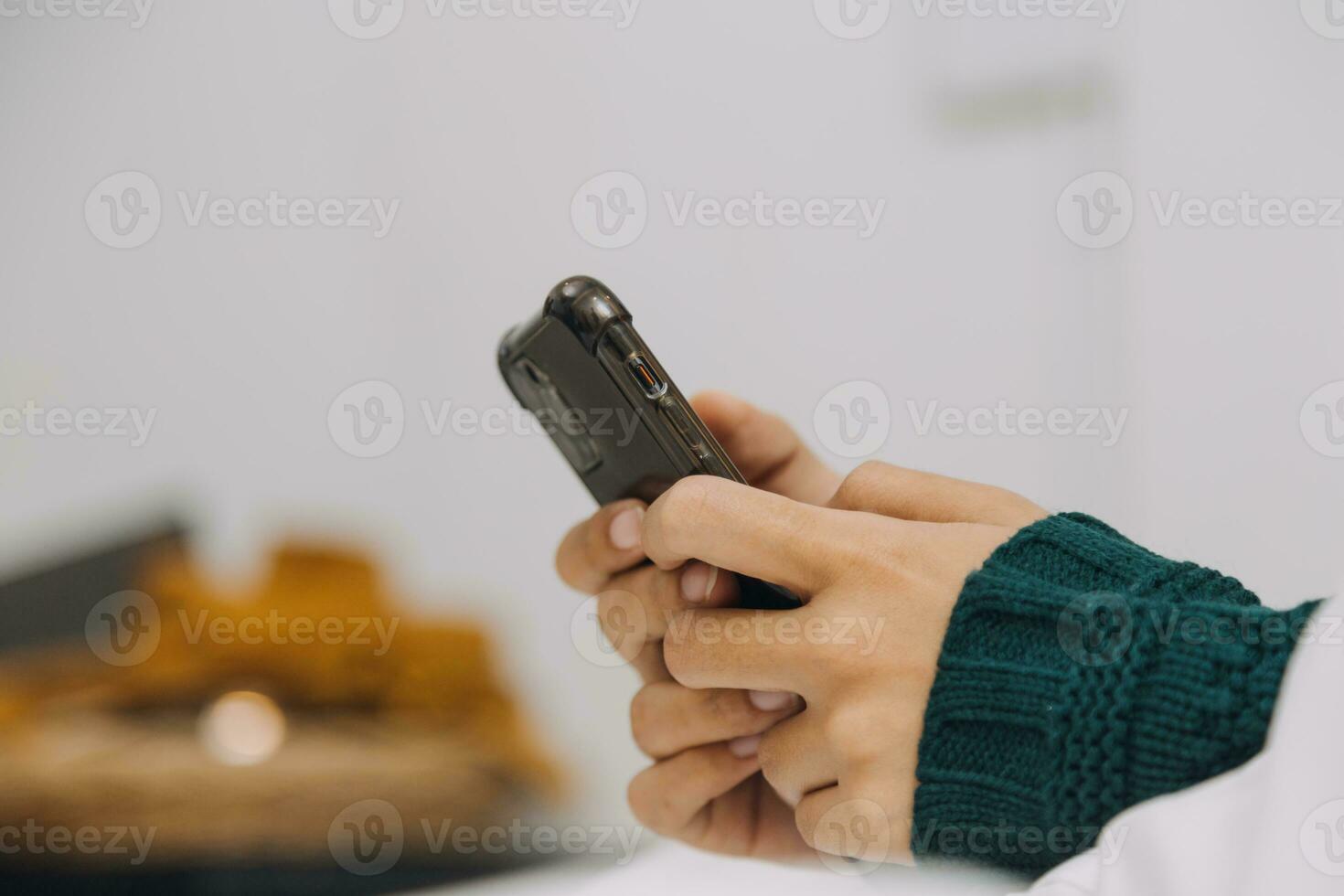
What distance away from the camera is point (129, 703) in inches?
40.2

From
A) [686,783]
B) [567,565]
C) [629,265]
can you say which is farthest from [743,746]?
[629,265]

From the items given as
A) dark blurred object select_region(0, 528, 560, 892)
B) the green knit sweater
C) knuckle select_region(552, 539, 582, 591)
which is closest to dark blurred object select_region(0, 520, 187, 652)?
dark blurred object select_region(0, 528, 560, 892)

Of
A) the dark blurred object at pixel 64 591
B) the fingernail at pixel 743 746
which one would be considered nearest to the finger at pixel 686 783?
the fingernail at pixel 743 746

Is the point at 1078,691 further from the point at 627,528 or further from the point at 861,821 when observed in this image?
the point at 627,528

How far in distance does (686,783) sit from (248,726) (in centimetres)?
70

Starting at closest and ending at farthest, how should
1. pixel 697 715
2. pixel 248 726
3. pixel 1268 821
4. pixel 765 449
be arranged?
pixel 1268 821, pixel 697 715, pixel 765 449, pixel 248 726

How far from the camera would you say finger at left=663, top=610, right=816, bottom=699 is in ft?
1.34

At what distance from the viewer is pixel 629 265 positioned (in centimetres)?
106

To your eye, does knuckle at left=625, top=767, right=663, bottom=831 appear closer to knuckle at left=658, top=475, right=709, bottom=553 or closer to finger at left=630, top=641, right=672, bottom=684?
finger at left=630, top=641, right=672, bottom=684

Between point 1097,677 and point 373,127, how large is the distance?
1.05 meters

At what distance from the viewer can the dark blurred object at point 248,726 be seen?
0.91m

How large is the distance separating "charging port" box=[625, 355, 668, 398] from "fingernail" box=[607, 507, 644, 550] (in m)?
0.09

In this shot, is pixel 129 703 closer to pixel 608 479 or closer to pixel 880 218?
pixel 608 479

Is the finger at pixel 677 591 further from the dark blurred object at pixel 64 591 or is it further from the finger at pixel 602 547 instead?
the dark blurred object at pixel 64 591
